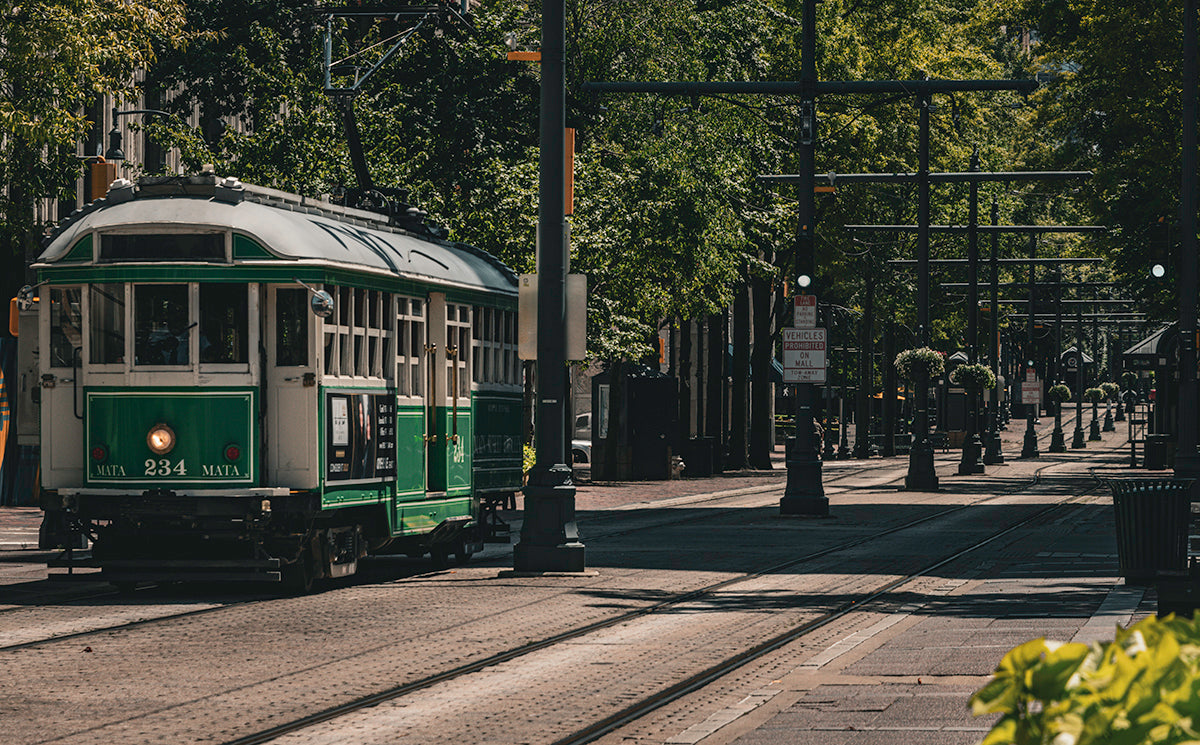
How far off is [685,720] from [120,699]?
3059mm

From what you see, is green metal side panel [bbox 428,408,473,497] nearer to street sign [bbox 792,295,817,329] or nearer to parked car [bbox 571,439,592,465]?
street sign [bbox 792,295,817,329]

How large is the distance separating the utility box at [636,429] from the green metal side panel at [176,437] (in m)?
26.7

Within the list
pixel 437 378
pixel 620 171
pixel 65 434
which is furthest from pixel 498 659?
pixel 620 171

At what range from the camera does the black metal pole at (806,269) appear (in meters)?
28.1

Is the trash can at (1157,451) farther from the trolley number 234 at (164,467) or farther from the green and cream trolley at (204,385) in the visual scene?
the trolley number 234 at (164,467)

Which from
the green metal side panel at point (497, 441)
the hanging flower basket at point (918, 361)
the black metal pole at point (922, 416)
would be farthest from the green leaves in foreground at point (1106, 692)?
the hanging flower basket at point (918, 361)

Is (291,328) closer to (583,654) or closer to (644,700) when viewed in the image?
(583,654)

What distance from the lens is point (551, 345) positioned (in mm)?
17797

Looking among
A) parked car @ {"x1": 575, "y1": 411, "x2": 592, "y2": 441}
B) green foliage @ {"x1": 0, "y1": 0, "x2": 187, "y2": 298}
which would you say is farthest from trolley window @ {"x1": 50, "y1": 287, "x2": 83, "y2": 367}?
parked car @ {"x1": 575, "y1": 411, "x2": 592, "y2": 441}

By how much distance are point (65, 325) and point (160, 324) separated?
2.81ft

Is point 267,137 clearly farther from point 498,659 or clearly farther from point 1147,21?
point 498,659

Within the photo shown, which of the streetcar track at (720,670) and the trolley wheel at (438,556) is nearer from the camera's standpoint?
the streetcar track at (720,670)

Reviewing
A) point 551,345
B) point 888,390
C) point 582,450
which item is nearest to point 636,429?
point 582,450

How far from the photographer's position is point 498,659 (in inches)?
457
